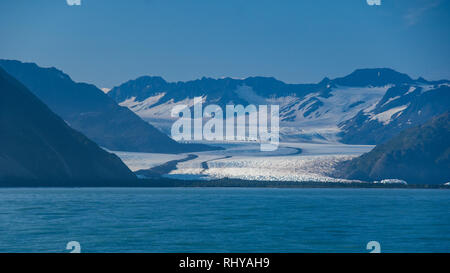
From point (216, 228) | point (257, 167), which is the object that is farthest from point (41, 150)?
point (216, 228)

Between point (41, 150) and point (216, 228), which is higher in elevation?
point (41, 150)

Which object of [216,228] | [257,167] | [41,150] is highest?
[41,150]

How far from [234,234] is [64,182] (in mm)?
102687

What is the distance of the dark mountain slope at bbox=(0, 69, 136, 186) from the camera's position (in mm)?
149625

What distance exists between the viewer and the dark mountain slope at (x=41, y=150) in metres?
150

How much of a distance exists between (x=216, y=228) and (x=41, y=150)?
4019 inches

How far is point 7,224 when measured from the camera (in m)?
60.3

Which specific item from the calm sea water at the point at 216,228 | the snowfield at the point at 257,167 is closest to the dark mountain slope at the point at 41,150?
the snowfield at the point at 257,167

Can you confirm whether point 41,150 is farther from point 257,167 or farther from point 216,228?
point 216,228

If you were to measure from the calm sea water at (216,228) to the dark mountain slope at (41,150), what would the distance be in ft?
202

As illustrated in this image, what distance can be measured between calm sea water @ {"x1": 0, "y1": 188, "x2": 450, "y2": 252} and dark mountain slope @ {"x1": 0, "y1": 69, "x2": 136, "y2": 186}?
61.6 metres

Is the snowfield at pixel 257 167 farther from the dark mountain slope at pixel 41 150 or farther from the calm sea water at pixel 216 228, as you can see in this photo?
the calm sea water at pixel 216 228

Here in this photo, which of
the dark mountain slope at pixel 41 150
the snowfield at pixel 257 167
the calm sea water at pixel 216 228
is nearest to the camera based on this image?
the calm sea water at pixel 216 228

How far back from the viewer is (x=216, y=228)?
2384 inches
